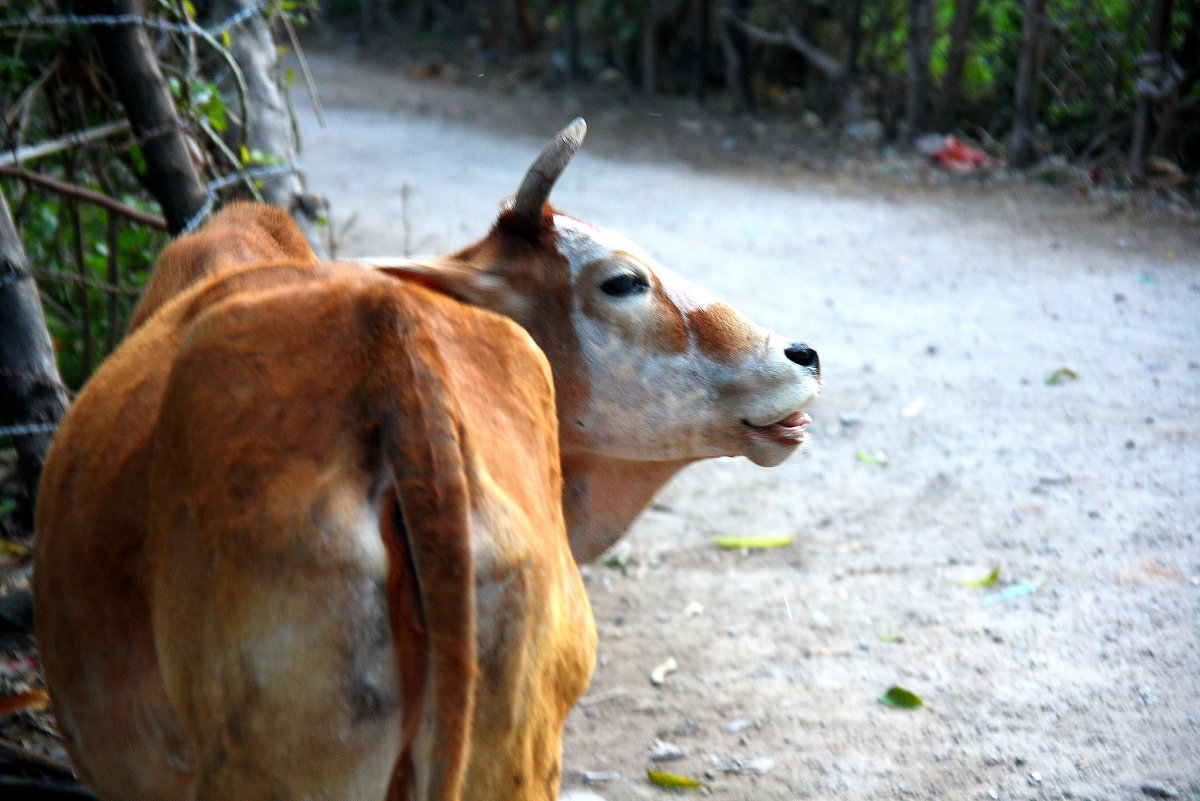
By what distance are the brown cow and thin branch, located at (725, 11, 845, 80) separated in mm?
7902

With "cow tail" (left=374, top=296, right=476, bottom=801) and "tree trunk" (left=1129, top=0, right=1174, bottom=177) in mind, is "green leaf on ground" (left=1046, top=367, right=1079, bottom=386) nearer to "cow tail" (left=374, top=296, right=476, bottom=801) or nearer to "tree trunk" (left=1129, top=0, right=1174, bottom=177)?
"tree trunk" (left=1129, top=0, right=1174, bottom=177)

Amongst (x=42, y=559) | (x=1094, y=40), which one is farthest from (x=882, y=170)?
(x=42, y=559)

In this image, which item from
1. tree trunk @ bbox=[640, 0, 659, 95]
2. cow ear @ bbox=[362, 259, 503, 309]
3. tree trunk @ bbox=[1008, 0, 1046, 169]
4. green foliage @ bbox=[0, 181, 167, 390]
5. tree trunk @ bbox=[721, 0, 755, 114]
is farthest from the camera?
tree trunk @ bbox=[640, 0, 659, 95]

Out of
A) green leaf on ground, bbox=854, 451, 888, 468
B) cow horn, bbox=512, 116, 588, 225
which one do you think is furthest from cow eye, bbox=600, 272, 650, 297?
green leaf on ground, bbox=854, 451, 888, 468

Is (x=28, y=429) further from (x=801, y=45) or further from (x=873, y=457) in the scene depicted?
(x=801, y=45)

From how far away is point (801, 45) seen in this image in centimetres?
931

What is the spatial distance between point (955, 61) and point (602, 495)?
6748 mm

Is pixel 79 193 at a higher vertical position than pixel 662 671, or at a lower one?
higher

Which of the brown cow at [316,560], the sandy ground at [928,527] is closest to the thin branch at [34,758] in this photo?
the brown cow at [316,560]

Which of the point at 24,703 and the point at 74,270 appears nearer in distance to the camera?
the point at 24,703

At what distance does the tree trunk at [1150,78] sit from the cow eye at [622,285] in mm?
6072

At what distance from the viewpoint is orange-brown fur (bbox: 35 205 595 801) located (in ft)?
4.79

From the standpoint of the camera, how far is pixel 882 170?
8398 millimetres

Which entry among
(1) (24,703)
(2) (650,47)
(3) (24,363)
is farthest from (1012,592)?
(2) (650,47)
